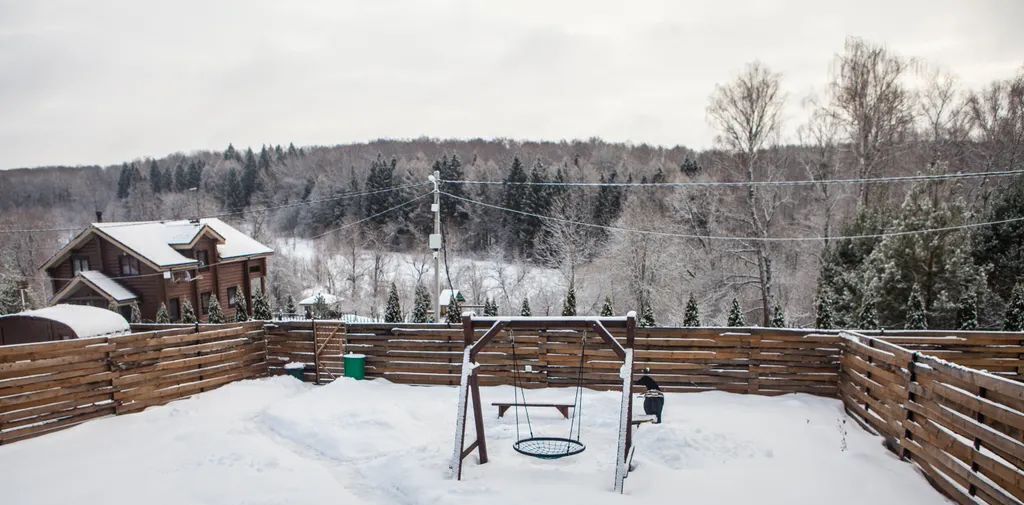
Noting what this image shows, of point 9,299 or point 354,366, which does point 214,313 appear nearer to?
point 354,366

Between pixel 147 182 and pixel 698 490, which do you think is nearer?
pixel 698 490

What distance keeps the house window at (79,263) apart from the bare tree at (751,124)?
1026 inches

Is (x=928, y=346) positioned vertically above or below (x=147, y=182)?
below

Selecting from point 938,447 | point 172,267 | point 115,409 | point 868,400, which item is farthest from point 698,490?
point 172,267

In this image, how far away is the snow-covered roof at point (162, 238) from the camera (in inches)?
859

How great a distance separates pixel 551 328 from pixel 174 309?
2253 cm

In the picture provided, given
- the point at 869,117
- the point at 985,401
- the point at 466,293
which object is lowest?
the point at 466,293

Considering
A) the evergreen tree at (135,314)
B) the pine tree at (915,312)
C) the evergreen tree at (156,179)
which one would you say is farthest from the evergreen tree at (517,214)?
the evergreen tree at (156,179)

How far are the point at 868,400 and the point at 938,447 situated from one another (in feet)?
6.16

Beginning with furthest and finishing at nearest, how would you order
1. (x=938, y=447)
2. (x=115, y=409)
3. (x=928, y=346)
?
(x=928, y=346) < (x=115, y=409) < (x=938, y=447)

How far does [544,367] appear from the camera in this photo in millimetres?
10133

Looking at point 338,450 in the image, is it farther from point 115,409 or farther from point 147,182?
point 147,182

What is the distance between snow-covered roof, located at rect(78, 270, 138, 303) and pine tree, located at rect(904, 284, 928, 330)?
26.2m

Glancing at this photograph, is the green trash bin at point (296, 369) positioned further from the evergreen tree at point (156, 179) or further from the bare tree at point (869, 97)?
the evergreen tree at point (156, 179)
